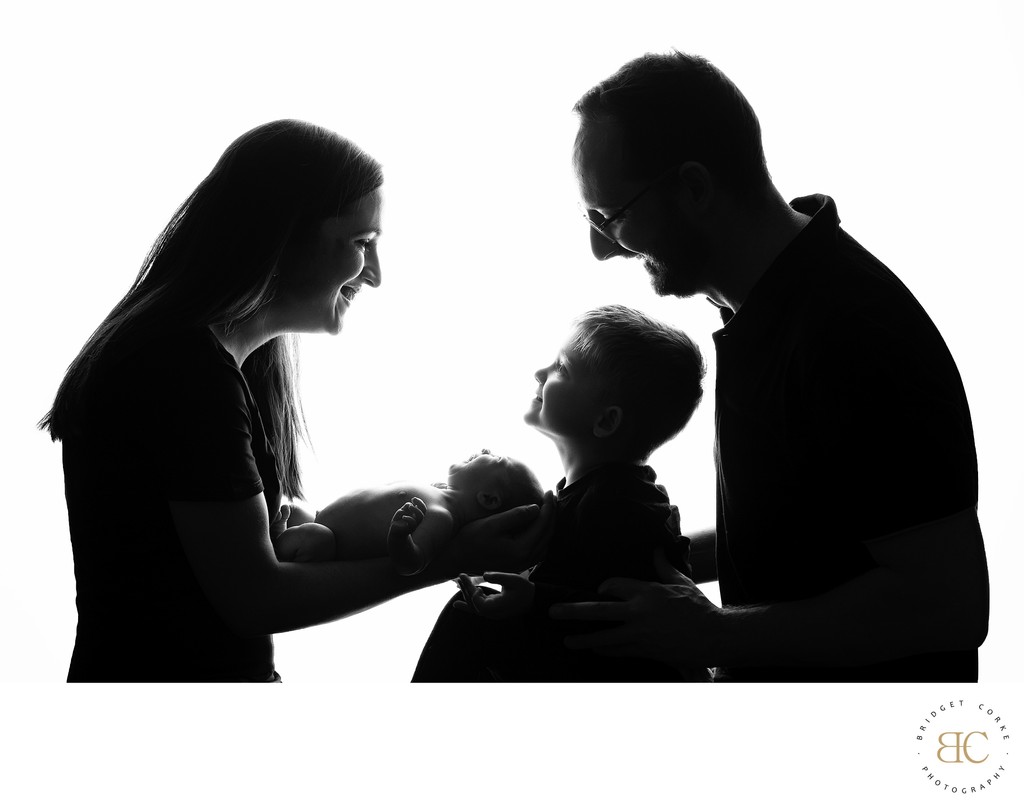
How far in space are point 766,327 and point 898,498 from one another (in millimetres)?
321

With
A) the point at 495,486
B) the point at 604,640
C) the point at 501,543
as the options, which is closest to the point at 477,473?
the point at 495,486

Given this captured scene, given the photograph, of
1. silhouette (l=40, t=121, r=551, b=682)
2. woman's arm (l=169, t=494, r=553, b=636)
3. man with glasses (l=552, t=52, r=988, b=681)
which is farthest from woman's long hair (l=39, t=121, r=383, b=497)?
man with glasses (l=552, t=52, r=988, b=681)

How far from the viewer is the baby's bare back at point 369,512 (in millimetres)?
1530

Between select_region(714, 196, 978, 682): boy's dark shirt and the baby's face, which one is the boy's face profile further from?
select_region(714, 196, 978, 682): boy's dark shirt

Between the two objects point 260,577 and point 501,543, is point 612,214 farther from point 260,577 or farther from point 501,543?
point 260,577

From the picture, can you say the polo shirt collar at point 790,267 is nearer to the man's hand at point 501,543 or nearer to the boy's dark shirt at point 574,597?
the boy's dark shirt at point 574,597

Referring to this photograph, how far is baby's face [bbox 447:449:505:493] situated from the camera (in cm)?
160

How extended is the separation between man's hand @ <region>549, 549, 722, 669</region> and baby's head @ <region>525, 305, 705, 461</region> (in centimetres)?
29

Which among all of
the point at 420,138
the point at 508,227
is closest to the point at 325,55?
the point at 420,138

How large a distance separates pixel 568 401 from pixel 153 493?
0.69 metres

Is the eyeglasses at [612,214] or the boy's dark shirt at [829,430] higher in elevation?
the eyeglasses at [612,214]

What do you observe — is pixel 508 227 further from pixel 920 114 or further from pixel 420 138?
pixel 920 114

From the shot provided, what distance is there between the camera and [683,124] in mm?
1488

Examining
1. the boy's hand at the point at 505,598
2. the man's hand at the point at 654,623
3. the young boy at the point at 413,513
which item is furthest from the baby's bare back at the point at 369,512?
the man's hand at the point at 654,623
